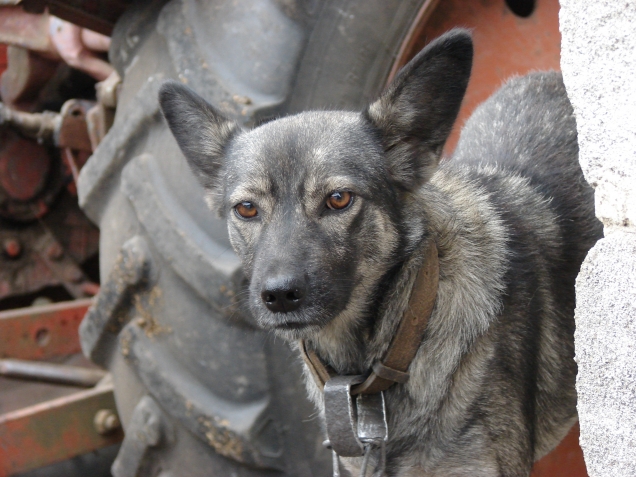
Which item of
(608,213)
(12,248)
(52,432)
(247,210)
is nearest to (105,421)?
(52,432)

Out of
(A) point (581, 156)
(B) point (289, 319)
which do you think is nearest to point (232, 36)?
(B) point (289, 319)

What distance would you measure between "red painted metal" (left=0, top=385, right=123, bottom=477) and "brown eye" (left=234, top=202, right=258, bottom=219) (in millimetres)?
1156

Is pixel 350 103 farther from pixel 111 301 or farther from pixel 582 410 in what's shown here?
pixel 582 410

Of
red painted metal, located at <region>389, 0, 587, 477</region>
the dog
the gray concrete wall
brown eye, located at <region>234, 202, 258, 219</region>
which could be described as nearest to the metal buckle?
the dog

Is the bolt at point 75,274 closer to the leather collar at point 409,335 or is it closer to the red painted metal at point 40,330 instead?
the red painted metal at point 40,330

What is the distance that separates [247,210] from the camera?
2053 millimetres

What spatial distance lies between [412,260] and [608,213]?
76cm

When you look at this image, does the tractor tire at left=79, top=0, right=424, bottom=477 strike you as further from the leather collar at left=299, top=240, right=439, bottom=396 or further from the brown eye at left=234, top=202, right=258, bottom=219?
the leather collar at left=299, top=240, right=439, bottom=396

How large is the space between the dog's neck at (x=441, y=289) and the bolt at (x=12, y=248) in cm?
190

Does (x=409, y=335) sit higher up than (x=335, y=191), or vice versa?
(x=335, y=191)

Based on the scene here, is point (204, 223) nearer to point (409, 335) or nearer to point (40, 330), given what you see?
point (409, 335)

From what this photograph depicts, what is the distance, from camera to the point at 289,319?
6.09 ft

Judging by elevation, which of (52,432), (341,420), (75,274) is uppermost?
(341,420)

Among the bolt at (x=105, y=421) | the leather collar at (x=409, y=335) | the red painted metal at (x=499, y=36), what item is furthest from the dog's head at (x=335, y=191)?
the bolt at (x=105, y=421)
